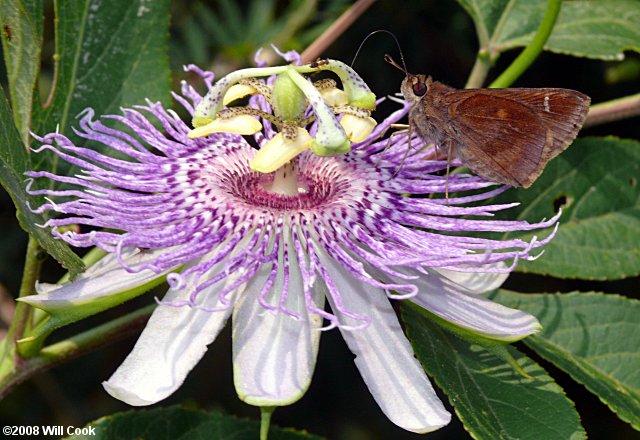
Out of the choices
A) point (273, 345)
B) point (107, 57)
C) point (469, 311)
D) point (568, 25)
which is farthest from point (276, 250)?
point (568, 25)

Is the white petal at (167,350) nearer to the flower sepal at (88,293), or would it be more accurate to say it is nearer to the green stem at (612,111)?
the flower sepal at (88,293)

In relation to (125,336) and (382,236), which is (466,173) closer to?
(382,236)

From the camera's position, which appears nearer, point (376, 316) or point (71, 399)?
point (376, 316)

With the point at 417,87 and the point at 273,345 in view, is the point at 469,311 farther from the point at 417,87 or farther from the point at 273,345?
the point at 417,87

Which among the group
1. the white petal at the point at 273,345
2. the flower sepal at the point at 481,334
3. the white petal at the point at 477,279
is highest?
the white petal at the point at 477,279

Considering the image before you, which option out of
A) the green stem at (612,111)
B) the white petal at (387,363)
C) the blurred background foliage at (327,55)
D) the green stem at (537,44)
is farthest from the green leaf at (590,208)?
the blurred background foliage at (327,55)

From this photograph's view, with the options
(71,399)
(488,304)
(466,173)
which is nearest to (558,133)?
(466,173)
